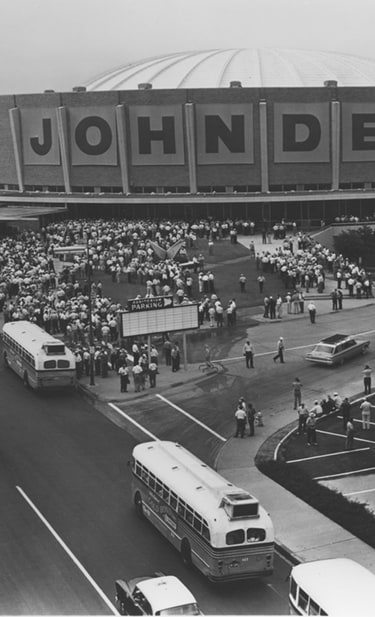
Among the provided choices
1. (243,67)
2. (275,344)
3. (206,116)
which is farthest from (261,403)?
(243,67)

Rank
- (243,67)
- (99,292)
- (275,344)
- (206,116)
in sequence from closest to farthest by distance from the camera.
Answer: (275,344) < (99,292) < (206,116) < (243,67)

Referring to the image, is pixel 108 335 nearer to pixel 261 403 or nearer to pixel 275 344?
pixel 275 344

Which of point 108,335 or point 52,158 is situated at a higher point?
point 52,158

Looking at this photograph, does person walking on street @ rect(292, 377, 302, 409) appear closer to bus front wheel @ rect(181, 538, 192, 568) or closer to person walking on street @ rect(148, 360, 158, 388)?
person walking on street @ rect(148, 360, 158, 388)

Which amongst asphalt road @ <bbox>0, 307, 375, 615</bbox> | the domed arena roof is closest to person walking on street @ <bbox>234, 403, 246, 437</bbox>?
asphalt road @ <bbox>0, 307, 375, 615</bbox>

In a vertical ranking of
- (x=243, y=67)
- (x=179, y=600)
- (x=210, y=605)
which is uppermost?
(x=243, y=67)

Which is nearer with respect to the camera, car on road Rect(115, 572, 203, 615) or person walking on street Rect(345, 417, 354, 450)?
car on road Rect(115, 572, 203, 615)

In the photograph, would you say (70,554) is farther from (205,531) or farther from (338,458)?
(338,458)
